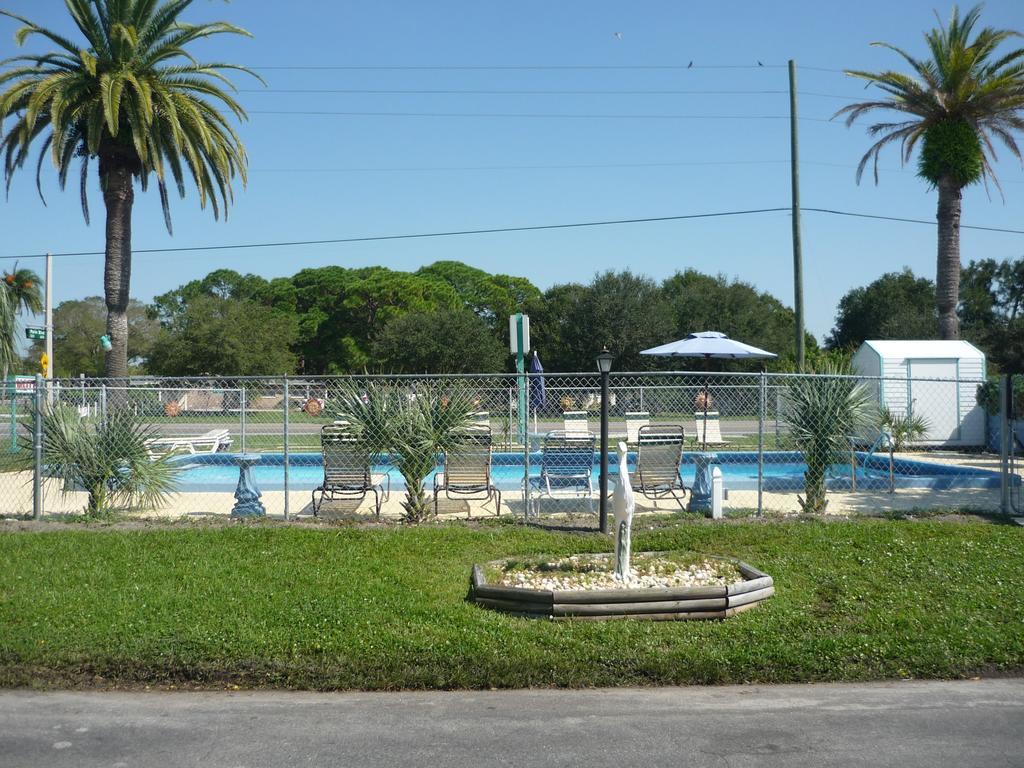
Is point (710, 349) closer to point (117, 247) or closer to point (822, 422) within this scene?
point (822, 422)

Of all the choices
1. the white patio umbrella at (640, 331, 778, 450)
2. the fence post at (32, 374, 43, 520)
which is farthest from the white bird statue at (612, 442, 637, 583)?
the white patio umbrella at (640, 331, 778, 450)

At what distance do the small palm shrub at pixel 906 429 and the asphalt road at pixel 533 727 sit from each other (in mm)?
13147

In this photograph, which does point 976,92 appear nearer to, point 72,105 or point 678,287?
point 72,105

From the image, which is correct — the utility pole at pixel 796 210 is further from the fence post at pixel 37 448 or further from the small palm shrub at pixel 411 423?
the fence post at pixel 37 448

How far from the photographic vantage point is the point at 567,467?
12.1 m

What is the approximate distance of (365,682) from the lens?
5492 mm

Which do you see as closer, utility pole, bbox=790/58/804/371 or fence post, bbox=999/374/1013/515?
fence post, bbox=999/374/1013/515

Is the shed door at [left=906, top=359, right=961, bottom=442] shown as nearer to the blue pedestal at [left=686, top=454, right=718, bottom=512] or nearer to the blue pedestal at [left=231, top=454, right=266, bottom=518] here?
the blue pedestal at [left=686, top=454, right=718, bottom=512]

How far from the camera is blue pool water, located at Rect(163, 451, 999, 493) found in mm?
14102

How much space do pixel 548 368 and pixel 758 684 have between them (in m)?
41.7

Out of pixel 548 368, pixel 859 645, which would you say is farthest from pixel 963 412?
pixel 548 368

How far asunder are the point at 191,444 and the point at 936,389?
1648 centimetres

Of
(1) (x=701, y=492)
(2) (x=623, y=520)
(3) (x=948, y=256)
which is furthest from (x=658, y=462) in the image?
(3) (x=948, y=256)

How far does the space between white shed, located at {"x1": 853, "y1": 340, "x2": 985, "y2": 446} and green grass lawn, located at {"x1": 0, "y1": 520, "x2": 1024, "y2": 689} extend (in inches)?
458
